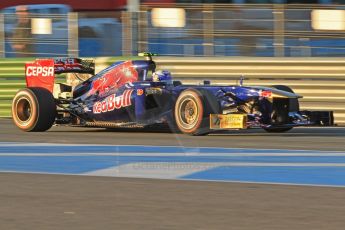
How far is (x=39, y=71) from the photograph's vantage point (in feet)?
43.7

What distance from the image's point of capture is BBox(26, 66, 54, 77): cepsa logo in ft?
43.2

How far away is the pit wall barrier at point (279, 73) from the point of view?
13602mm

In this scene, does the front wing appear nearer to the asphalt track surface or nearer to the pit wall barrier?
the pit wall barrier

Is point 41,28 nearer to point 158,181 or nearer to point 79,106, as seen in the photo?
point 79,106

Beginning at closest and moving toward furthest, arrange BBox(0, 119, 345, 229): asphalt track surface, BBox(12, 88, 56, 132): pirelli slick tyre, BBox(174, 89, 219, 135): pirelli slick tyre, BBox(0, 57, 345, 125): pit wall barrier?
BBox(0, 119, 345, 229): asphalt track surface, BBox(174, 89, 219, 135): pirelli slick tyre, BBox(12, 88, 56, 132): pirelli slick tyre, BBox(0, 57, 345, 125): pit wall barrier

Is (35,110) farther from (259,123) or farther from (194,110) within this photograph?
(259,123)

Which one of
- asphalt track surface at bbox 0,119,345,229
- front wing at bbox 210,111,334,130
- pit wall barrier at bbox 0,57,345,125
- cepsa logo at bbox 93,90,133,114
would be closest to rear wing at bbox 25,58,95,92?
cepsa logo at bbox 93,90,133,114

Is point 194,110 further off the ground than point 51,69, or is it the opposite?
point 51,69

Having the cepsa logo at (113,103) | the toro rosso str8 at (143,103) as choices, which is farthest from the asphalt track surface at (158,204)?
the cepsa logo at (113,103)

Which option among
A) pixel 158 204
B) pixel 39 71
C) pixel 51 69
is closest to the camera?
pixel 158 204

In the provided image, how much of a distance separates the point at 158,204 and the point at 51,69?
6.97 m

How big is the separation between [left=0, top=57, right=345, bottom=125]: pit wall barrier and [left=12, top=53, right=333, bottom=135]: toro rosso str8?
1403 millimetres

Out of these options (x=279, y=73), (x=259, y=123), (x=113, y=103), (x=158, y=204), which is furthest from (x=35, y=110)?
(x=158, y=204)

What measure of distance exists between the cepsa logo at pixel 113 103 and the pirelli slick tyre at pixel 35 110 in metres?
0.67
